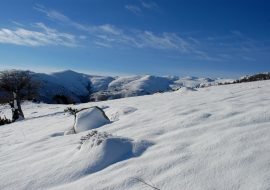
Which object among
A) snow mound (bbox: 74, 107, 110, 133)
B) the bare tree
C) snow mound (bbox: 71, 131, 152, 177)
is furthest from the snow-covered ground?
the bare tree

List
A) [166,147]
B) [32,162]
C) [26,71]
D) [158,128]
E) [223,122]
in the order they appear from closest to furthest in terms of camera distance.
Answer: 1. [166,147]
2. [32,162]
3. [223,122]
4. [158,128]
5. [26,71]

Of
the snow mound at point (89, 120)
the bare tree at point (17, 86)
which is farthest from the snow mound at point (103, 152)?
the bare tree at point (17, 86)

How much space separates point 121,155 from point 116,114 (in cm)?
412

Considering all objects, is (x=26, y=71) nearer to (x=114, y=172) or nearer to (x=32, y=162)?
(x=32, y=162)

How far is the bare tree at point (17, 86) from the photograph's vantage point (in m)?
18.4

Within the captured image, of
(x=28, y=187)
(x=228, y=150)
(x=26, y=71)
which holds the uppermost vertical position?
(x=26, y=71)

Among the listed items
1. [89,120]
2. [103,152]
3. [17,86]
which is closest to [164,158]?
[103,152]

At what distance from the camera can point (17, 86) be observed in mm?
18672

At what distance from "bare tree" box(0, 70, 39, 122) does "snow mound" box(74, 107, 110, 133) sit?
11.3 metres

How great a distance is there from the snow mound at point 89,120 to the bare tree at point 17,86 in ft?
37.2

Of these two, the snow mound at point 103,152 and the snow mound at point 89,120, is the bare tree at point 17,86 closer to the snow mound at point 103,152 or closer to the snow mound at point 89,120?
the snow mound at point 89,120

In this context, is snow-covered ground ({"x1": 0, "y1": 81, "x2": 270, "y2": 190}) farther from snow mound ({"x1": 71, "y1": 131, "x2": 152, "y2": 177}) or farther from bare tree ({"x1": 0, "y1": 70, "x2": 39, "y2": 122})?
bare tree ({"x1": 0, "y1": 70, "x2": 39, "y2": 122})

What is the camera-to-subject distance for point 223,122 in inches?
202

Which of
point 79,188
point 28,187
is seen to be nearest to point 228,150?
point 79,188
